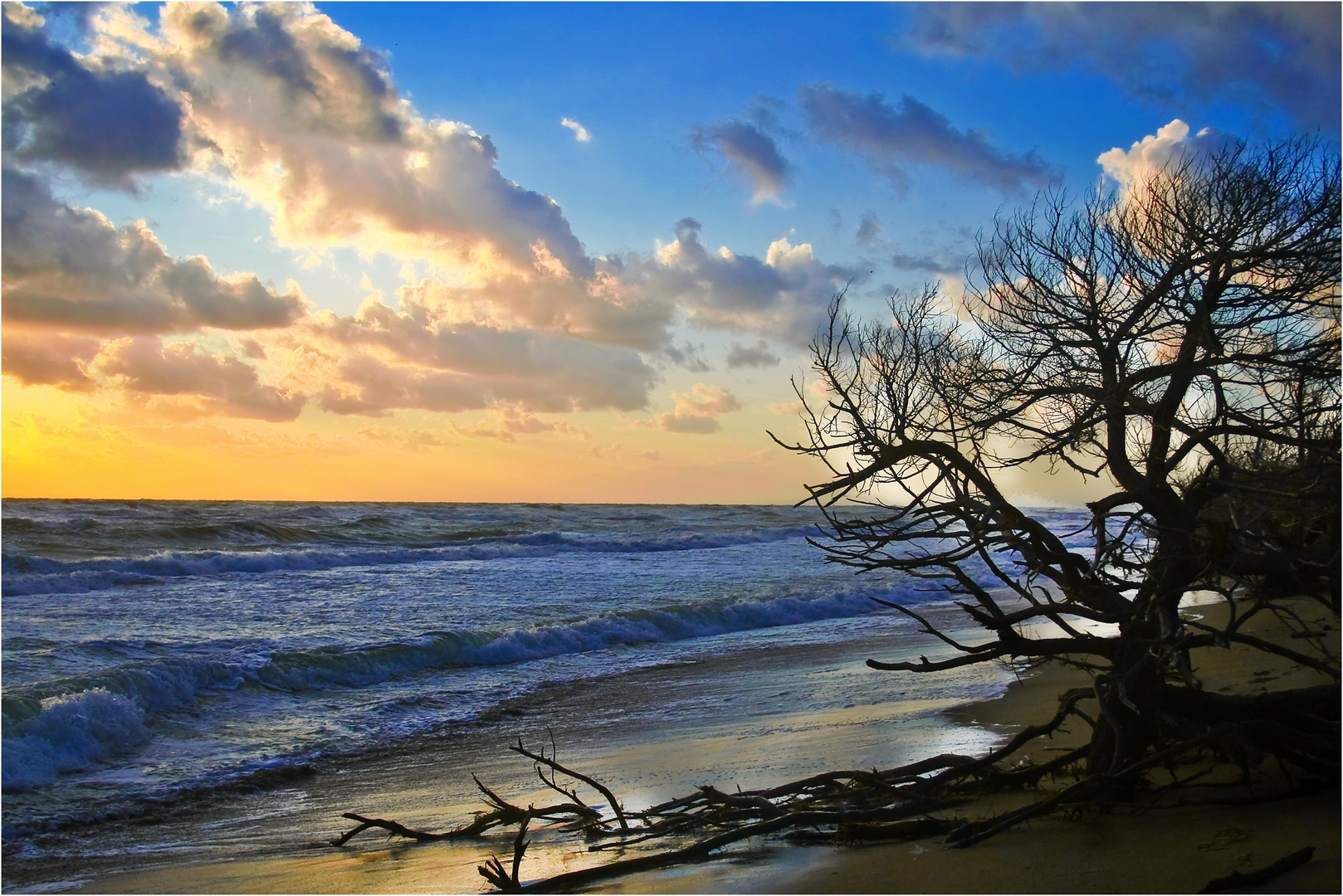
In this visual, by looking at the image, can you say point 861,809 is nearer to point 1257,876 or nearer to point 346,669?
point 1257,876

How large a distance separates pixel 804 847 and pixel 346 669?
10628mm

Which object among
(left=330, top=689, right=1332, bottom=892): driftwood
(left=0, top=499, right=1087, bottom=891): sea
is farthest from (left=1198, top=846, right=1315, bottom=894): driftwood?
(left=0, top=499, right=1087, bottom=891): sea

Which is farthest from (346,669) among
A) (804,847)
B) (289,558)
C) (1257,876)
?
(289,558)

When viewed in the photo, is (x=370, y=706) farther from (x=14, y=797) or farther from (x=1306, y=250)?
(x=1306, y=250)

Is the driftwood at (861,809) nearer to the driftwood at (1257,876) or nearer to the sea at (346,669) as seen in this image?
the driftwood at (1257,876)

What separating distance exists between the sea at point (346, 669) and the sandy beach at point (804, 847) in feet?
1.26

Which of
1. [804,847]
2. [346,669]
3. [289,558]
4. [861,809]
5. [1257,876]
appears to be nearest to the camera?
[1257,876]

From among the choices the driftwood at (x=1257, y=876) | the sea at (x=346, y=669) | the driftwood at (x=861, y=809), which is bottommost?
the sea at (x=346, y=669)

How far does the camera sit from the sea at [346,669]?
8.95 metres

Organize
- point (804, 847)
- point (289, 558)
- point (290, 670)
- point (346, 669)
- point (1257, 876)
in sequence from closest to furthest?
point (1257, 876) < point (804, 847) < point (290, 670) < point (346, 669) < point (289, 558)

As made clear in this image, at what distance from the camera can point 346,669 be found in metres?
14.2

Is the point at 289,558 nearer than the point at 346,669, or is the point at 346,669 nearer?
the point at 346,669

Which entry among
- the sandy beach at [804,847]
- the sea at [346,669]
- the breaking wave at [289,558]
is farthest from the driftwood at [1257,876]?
the breaking wave at [289,558]

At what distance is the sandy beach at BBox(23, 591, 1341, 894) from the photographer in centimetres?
459
